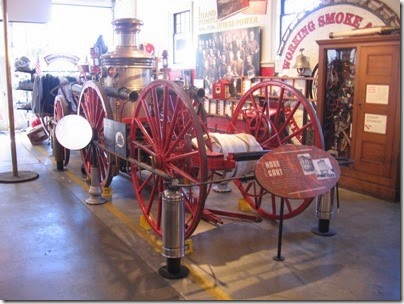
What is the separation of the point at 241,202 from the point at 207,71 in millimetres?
4780

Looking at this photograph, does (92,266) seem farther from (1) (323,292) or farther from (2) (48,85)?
(2) (48,85)

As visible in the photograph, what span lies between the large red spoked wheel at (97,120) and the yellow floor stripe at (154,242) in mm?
380

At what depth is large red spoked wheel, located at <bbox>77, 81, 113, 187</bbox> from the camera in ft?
16.2

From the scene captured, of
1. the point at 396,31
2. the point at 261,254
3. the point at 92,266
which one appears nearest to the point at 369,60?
the point at 396,31

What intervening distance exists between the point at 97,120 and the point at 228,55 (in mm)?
3882

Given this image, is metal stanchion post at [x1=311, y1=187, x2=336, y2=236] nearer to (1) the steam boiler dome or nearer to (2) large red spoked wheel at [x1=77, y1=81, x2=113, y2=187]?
(2) large red spoked wheel at [x1=77, y1=81, x2=113, y2=187]

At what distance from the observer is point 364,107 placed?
17.9 ft

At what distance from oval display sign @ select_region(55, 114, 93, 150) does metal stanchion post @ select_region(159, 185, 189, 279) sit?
193 cm

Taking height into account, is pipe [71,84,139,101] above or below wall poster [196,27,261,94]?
below

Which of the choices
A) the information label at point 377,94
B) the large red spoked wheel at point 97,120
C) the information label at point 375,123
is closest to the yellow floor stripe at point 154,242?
the large red spoked wheel at point 97,120

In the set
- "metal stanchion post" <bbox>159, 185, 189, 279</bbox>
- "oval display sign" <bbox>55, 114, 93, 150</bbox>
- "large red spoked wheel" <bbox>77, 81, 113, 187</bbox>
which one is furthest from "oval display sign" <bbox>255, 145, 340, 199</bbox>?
"oval display sign" <bbox>55, 114, 93, 150</bbox>

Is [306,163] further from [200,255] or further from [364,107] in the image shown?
[364,107]

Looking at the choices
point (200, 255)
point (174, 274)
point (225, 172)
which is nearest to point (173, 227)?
point (174, 274)

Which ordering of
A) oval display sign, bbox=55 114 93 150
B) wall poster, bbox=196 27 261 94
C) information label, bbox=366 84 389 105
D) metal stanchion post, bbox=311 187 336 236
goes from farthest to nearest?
wall poster, bbox=196 27 261 94, information label, bbox=366 84 389 105, oval display sign, bbox=55 114 93 150, metal stanchion post, bbox=311 187 336 236
